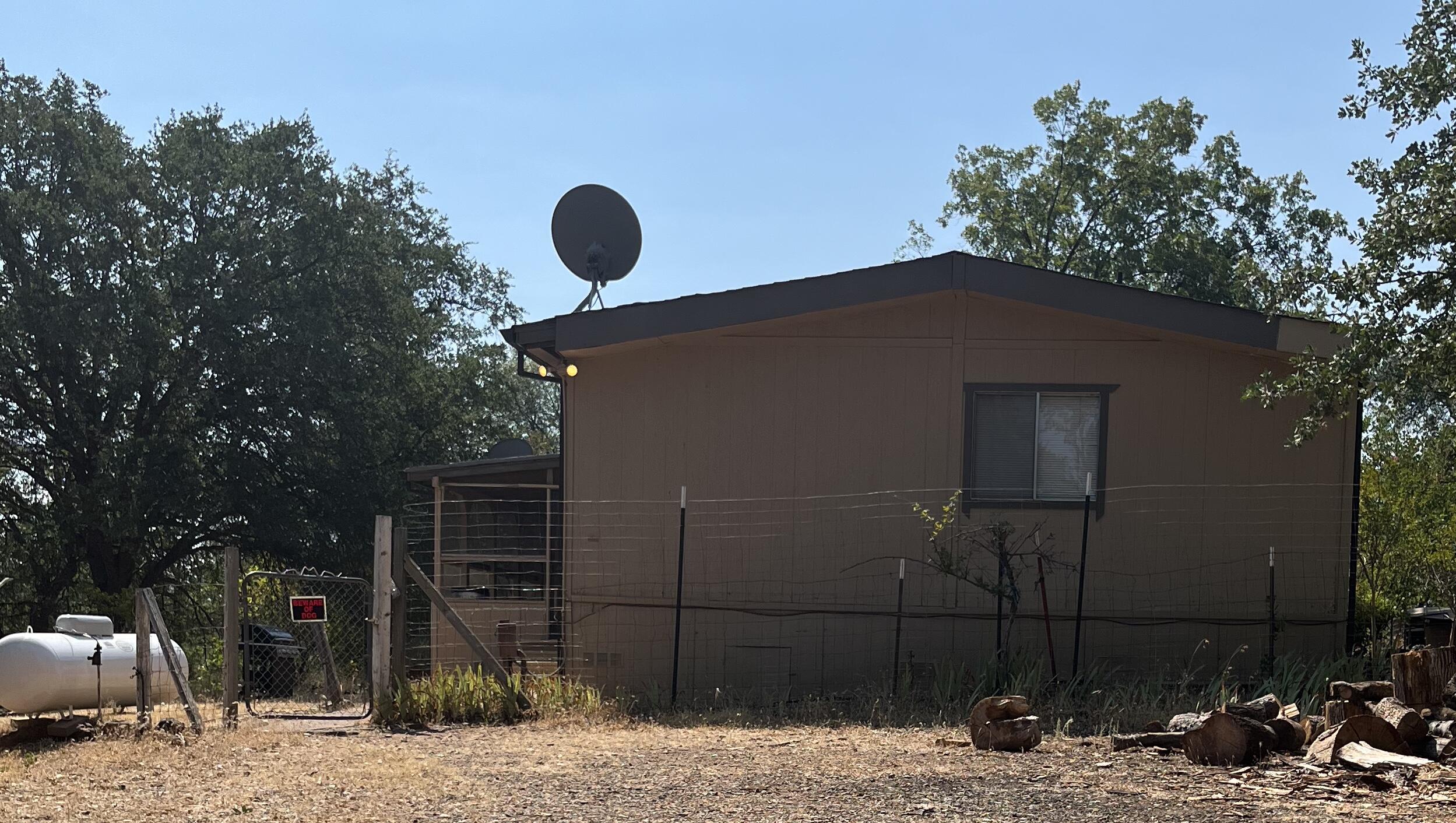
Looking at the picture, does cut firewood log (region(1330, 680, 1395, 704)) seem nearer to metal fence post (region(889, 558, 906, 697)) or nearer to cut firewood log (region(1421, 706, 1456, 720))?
cut firewood log (region(1421, 706, 1456, 720))

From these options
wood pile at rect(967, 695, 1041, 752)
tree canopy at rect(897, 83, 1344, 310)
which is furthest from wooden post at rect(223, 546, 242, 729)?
tree canopy at rect(897, 83, 1344, 310)

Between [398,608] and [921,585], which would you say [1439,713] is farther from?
[398,608]

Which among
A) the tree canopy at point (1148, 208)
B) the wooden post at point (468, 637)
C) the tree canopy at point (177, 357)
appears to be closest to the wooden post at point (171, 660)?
the wooden post at point (468, 637)

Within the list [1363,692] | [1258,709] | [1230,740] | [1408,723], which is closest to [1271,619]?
[1363,692]

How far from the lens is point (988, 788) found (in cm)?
711

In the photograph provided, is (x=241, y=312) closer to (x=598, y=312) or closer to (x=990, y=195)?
(x=598, y=312)

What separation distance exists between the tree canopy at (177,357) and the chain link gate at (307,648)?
1.68 meters

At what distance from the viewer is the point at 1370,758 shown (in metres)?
7.21

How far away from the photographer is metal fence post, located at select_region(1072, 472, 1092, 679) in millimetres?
10578

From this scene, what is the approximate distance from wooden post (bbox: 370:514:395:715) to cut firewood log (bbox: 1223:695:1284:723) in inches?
227

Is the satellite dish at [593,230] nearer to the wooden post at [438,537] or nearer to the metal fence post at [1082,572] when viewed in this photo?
the wooden post at [438,537]

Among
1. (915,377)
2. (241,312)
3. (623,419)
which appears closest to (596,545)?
(623,419)

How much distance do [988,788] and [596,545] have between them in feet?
17.7

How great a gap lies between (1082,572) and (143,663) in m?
6.93
